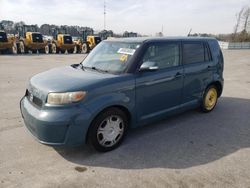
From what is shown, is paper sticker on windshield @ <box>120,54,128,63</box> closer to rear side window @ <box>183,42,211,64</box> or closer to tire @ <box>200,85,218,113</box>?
rear side window @ <box>183,42,211,64</box>

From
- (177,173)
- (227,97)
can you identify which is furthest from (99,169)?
(227,97)

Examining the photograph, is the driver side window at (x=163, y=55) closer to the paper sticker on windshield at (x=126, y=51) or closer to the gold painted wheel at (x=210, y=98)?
the paper sticker on windshield at (x=126, y=51)

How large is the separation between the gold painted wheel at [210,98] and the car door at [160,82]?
1.14 m

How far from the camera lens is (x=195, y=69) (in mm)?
4766

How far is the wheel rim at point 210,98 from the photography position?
539cm

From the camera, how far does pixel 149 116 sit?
406 centimetres

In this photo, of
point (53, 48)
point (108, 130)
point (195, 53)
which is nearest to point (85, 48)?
point (53, 48)

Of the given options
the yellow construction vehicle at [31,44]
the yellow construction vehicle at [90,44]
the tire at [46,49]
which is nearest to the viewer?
the yellow construction vehicle at [31,44]

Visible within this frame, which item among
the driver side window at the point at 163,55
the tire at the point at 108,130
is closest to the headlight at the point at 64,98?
the tire at the point at 108,130

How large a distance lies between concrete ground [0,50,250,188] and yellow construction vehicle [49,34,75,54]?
62.8 feet

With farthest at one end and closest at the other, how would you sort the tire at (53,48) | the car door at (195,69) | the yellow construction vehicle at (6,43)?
the tire at (53,48), the yellow construction vehicle at (6,43), the car door at (195,69)

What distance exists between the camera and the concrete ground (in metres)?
2.94

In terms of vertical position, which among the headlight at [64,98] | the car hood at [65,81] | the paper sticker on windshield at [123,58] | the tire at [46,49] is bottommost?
the tire at [46,49]

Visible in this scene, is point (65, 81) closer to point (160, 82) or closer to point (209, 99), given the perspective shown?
point (160, 82)
